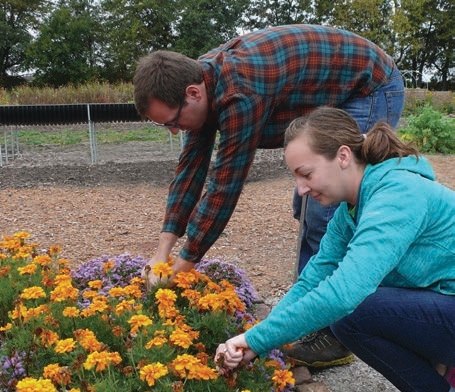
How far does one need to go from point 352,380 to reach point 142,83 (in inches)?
A: 69.5

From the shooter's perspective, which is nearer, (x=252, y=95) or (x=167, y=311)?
(x=167, y=311)

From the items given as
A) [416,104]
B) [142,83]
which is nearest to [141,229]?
[142,83]

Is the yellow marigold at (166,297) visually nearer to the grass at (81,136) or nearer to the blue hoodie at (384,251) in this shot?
the blue hoodie at (384,251)

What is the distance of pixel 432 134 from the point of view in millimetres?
10242

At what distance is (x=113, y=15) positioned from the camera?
110ft

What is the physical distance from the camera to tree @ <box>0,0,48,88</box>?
32.5 m

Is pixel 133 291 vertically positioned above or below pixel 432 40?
below

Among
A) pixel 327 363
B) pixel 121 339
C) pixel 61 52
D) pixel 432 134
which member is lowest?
pixel 327 363

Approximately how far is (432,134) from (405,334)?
28.7ft

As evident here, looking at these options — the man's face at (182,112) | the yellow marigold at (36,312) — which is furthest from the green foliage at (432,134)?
the yellow marigold at (36,312)

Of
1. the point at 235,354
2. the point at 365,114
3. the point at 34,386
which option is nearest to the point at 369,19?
the point at 365,114

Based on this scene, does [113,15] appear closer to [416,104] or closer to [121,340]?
[416,104]

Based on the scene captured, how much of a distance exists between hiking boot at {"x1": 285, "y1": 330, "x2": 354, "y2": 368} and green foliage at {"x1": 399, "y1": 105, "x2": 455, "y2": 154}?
7.82m

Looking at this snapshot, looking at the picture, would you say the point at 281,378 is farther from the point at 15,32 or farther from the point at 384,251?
the point at 15,32
